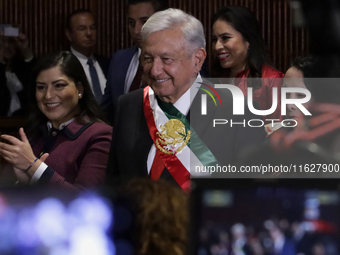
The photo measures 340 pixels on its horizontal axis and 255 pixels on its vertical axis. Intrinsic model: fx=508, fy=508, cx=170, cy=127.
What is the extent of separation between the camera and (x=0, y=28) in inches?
141

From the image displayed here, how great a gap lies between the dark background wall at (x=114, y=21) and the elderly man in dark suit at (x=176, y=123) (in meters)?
2.40

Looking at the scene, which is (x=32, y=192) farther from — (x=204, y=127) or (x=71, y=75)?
(x=71, y=75)

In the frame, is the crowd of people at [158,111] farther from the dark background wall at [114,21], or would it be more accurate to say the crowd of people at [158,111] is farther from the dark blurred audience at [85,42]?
the dark background wall at [114,21]

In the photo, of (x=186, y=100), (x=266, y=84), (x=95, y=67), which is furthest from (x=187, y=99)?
(x=95, y=67)

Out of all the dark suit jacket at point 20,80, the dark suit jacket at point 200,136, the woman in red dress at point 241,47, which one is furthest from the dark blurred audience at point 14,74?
the dark suit jacket at point 200,136

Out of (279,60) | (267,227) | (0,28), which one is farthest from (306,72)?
(0,28)

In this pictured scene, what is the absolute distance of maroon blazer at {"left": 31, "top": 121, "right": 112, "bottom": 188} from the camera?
75.9 inches

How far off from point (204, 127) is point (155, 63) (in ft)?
0.84

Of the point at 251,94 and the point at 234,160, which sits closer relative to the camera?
the point at 234,160

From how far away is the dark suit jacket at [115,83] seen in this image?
2.66 metres

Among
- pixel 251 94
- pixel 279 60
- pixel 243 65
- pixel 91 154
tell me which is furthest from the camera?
pixel 279 60

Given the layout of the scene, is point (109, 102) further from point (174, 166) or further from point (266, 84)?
point (174, 166)

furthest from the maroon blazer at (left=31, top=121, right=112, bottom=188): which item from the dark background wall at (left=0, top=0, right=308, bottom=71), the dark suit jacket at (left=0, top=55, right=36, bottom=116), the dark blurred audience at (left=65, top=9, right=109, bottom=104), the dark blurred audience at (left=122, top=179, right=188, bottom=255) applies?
the dark background wall at (left=0, top=0, right=308, bottom=71)

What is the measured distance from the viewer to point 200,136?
1.62 metres
